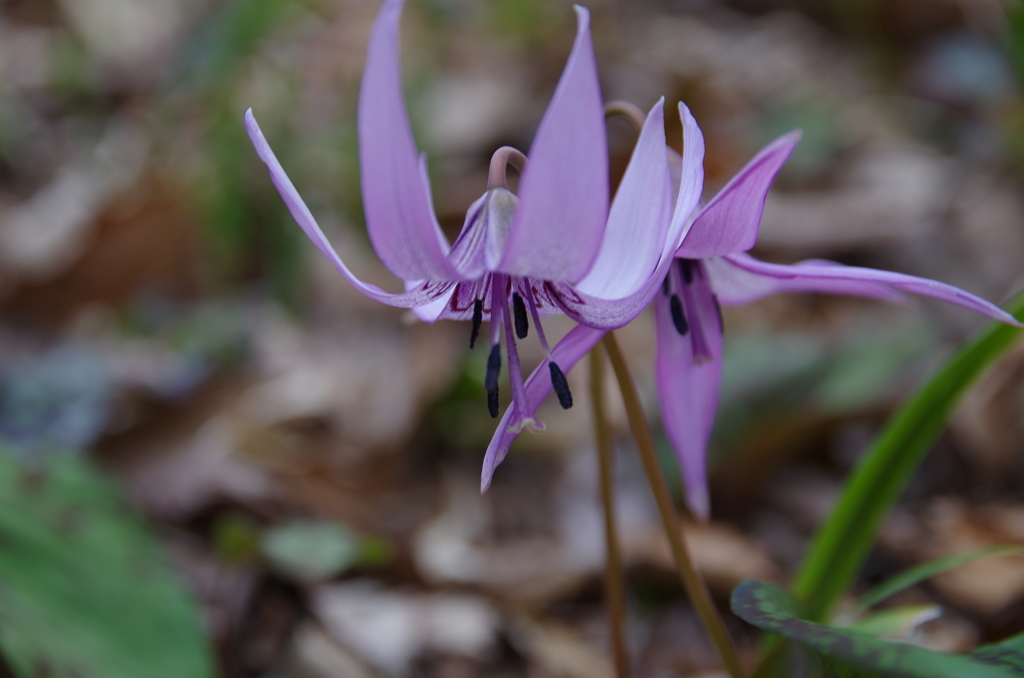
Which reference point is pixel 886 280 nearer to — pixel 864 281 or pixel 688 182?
pixel 864 281

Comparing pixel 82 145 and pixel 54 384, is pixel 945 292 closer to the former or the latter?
pixel 54 384

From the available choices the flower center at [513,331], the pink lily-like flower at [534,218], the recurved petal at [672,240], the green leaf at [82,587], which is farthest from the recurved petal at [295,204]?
the green leaf at [82,587]

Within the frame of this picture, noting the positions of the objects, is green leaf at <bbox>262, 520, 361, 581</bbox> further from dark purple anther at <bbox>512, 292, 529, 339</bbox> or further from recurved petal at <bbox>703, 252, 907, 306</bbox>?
recurved petal at <bbox>703, 252, 907, 306</bbox>

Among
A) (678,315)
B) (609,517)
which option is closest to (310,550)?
(609,517)

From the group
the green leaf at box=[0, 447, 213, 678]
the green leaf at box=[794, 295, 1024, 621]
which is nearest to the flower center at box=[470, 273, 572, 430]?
the green leaf at box=[794, 295, 1024, 621]

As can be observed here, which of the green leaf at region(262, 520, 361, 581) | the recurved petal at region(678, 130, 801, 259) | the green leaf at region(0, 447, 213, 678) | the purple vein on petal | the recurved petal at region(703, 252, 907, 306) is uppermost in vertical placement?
the recurved petal at region(678, 130, 801, 259)

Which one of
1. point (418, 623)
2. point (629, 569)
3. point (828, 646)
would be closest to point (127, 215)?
point (418, 623)

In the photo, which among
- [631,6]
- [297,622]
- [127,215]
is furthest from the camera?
[631,6]

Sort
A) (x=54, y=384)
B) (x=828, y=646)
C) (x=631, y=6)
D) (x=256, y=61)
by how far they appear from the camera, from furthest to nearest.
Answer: (x=631, y=6) < (x=256, y=61) < (x=54, y=384) < (x=828, y=646)
